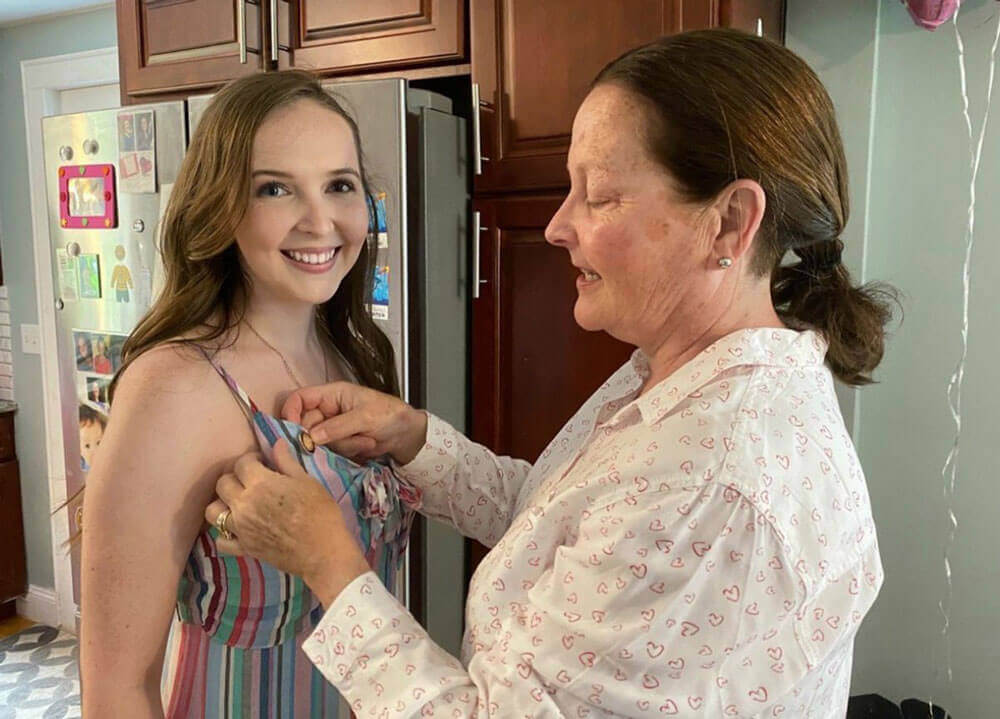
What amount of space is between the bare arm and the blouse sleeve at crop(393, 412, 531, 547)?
0.31 m

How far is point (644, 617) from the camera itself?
681 millimetres

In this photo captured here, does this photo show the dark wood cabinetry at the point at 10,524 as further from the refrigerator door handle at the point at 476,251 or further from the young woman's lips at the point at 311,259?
the young woman's lips at the point at 311,259

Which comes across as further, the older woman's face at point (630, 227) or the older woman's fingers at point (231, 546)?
the older woman's fingers at point (231, 546)

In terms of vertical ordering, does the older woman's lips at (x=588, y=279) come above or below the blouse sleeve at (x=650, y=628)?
above

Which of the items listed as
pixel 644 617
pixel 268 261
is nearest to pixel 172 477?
pixel 268 261

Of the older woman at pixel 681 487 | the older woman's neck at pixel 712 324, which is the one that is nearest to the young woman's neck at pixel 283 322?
the older woman at pixel 681 487

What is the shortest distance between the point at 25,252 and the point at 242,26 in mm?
1773

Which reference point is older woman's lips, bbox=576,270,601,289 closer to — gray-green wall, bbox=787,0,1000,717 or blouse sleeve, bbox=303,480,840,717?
blouse sleeve, bbox=303,480,840,717

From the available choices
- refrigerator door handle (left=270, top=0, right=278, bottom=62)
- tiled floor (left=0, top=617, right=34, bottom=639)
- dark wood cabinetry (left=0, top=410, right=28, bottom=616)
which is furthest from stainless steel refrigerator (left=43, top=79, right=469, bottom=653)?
tiled floor (left=0, top=617, right=34, bottom=639)

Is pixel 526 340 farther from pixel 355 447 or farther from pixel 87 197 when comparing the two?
pixel 87 197

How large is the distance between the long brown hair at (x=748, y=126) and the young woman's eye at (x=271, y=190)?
15.5 inches

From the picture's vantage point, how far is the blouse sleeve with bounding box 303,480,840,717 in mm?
674

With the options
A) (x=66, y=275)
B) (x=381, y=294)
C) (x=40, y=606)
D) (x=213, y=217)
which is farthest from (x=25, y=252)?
(x=213, y=217)

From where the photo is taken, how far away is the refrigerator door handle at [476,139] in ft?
5.59
